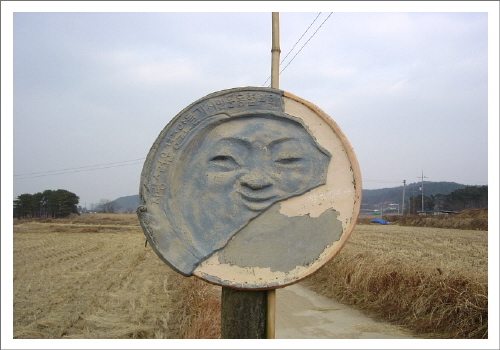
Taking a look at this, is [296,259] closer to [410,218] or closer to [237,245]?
[237,245]

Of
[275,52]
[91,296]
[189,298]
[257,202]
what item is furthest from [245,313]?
[91,296]

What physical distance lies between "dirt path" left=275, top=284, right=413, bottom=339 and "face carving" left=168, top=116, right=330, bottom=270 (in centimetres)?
411

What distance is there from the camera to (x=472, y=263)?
36.8 feet

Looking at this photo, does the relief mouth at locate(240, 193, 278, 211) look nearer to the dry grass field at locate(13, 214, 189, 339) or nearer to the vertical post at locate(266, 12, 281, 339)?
the vertical post at locate(266, 12, 281, 339)

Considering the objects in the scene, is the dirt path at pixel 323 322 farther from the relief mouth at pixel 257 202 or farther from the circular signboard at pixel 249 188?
the relief mouth at pixel 257 202

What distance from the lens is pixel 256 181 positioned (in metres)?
3.01

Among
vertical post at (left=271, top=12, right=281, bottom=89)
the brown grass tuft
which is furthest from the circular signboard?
the brown grass tuft

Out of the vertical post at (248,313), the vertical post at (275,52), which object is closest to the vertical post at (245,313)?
the vertical post at (248,313)

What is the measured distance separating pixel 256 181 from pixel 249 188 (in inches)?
2.9

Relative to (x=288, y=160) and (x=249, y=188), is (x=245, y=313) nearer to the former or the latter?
(x=249, y=188)

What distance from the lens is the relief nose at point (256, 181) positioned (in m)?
3.01

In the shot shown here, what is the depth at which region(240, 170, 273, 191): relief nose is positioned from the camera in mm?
3008

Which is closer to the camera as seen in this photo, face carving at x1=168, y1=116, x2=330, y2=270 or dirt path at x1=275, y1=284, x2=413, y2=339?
face carving at x1=168, y1=116, x2=330, y2=270

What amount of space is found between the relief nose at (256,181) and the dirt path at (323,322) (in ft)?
13.7
